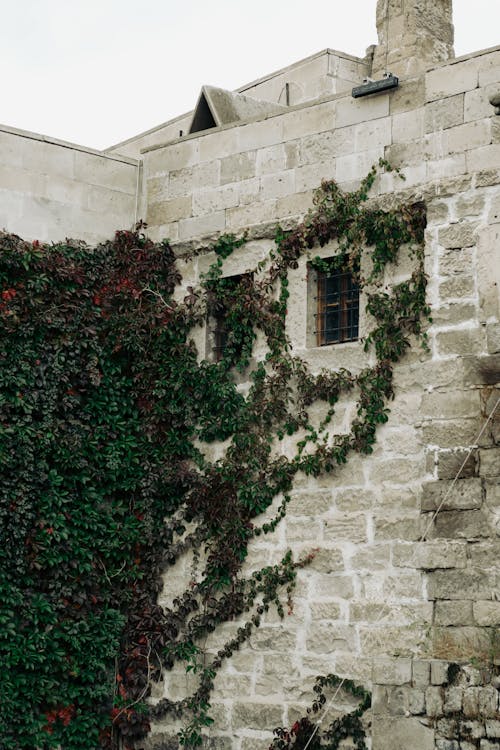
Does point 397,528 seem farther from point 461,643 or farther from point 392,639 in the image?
point 461,643

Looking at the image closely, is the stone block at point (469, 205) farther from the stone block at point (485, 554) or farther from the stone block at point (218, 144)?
the stone block at point (485, 554)

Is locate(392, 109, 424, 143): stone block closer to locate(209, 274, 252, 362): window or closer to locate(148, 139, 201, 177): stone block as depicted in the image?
locate(209, 274, 252, 362): window

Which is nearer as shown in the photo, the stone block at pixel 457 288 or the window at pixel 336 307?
the stone block at pixel 457 288

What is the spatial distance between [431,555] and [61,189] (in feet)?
14.3

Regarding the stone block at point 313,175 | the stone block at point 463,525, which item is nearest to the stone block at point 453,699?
the stone block at point 463,525

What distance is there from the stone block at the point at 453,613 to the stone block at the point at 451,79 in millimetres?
3515

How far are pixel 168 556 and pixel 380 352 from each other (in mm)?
2331

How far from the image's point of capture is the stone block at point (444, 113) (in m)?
9.44

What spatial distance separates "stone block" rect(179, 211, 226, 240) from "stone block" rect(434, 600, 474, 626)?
141 inches

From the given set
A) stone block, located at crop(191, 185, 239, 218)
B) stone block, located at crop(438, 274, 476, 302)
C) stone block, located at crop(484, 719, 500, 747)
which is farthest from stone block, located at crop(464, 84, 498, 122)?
stone block, located at crop(484, 719, 500, 747)

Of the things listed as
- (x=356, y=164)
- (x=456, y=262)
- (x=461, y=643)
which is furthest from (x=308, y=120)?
(x=461, y=643)

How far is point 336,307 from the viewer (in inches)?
397

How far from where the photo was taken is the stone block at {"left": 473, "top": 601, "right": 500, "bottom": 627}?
8.47 meters

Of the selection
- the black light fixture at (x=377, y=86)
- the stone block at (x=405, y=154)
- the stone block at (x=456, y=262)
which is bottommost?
the stone block at (x=456, y=262)
